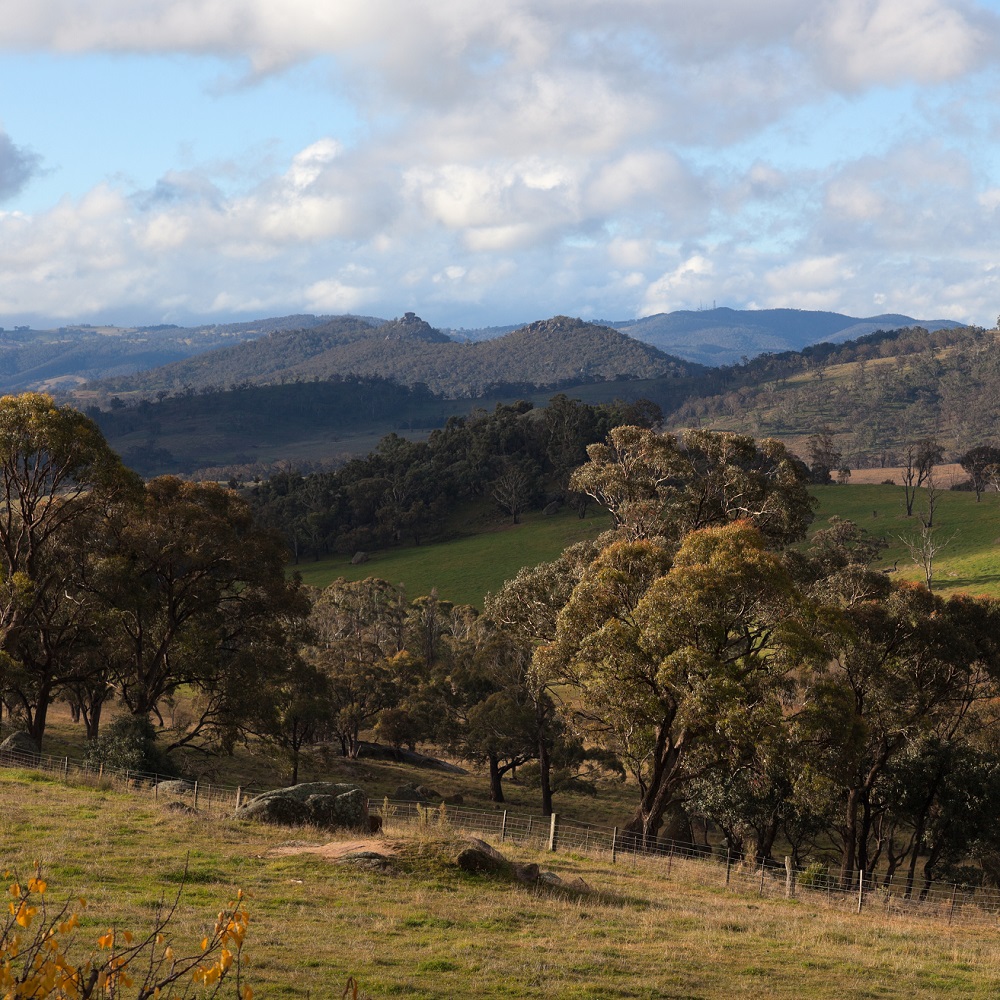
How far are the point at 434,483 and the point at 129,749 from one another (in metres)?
102

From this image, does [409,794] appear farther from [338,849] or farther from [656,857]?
[338,849]

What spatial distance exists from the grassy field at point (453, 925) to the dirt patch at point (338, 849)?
0.22 feet

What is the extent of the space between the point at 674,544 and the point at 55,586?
21675 mm

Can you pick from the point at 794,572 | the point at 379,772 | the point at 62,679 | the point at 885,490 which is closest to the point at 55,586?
the point at 62,679

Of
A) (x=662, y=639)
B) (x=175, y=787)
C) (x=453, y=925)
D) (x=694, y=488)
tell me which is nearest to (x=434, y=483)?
(x=694, y=488)

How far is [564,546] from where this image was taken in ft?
359

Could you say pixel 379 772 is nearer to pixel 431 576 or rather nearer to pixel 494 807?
pixel 494 807

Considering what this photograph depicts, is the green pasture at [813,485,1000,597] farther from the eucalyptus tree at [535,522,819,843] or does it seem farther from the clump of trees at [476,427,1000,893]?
the eucalyptus tree at [535,522,819,843]

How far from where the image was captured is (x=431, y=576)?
10769 cm

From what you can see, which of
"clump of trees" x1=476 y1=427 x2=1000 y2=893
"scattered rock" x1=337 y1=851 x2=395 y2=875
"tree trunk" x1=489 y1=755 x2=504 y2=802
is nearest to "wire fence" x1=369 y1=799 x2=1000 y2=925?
"clump of trees" x1=476 y1=427 x2=1000 y2=893

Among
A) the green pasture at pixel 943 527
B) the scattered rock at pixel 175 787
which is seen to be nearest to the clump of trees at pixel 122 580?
the scattered rock at pixel 175 787

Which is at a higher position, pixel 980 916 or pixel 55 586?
pixel 55 586

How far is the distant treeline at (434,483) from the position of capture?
5039 inches

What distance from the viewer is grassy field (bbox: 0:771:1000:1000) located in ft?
42.7
